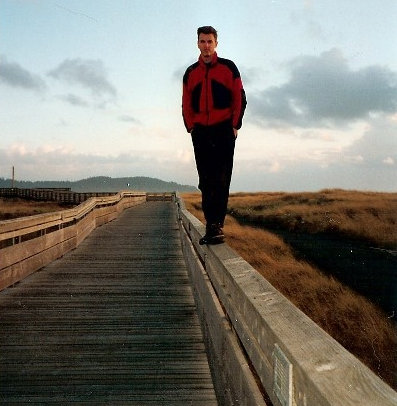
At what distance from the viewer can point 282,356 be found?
1596 mm

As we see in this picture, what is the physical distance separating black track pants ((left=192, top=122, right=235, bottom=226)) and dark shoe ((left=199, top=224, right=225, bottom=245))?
0.38 feet

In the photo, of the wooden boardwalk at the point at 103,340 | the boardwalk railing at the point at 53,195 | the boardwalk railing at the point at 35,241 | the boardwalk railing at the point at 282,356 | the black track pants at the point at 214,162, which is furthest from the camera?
the boardwalk railing at the point at 53,195

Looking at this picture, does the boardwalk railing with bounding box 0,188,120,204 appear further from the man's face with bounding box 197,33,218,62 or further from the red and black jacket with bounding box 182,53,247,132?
the man's face with bounding box 197,33,218,62

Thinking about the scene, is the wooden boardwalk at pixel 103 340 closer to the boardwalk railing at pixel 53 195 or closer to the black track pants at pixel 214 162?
the black track pants at pixel 214 162

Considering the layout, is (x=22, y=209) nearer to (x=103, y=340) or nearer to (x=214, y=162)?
(x=103, y=340)

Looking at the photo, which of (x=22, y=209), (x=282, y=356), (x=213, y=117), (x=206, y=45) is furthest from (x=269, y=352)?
(x=22, y=209)

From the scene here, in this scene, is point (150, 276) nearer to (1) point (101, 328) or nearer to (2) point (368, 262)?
(1) point (101, 328)

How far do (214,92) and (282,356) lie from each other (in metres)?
3.18

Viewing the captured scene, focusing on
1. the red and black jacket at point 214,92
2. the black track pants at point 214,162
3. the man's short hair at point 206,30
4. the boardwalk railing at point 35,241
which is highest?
the man's short hair at point 206,30

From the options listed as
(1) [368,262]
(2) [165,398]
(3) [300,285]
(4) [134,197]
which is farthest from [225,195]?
(4) [134,197]

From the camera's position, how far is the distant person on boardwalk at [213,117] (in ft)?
14.2

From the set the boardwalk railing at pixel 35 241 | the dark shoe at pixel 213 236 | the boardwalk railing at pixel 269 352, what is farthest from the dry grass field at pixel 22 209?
the boardwalk railing at pixel 269 352

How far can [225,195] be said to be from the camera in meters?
4.68

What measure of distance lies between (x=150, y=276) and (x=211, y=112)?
12.4 ft
